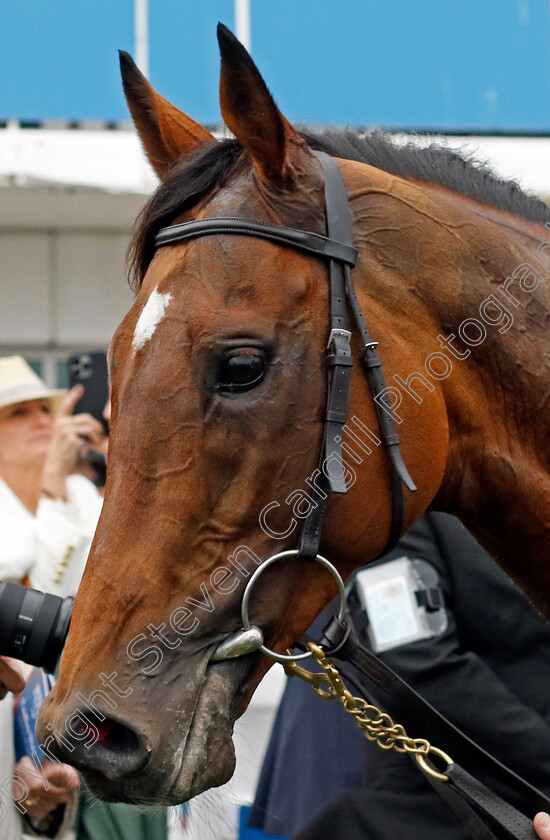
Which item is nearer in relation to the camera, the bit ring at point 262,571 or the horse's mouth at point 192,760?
the horse's mouth at point 192,760

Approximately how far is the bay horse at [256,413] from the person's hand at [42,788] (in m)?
1.08

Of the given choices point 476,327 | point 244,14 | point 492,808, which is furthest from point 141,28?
point 492,808

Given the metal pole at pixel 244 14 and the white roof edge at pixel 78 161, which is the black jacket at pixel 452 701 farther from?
the metal pole at pixel 244 14

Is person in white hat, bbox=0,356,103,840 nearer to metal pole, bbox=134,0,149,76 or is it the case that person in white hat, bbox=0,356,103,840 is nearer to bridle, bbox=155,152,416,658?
bridle, bbox=155,152,416,658

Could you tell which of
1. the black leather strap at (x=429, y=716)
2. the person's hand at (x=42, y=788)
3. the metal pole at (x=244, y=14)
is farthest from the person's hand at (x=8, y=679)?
the metal pole at (x=244, y=14)

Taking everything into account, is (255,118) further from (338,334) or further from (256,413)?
(256,413)

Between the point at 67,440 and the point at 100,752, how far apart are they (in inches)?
94.9

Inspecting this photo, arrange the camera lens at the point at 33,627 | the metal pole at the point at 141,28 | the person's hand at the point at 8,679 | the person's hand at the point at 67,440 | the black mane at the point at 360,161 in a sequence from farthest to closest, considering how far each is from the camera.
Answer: the metal pole at the point at 141,28 → the person's hand at the point at 67,440 → the person's hand at the point at 8,679 → the camera lens at the point at 33,627 → the black mane at the point at 360,161

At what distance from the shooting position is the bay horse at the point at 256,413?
4.91ft

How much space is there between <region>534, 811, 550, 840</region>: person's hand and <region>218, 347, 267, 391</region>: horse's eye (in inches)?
41.6

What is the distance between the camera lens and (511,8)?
6574mm

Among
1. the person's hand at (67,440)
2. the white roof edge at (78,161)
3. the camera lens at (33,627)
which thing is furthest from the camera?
the white roof edge at (78,161)

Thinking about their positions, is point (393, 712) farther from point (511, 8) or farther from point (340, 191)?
point (511, 8)

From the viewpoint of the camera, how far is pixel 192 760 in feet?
4.88
